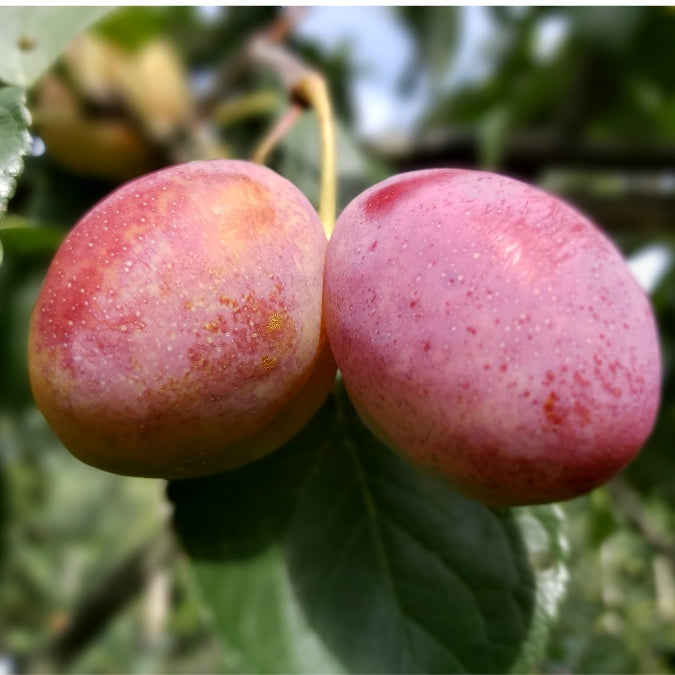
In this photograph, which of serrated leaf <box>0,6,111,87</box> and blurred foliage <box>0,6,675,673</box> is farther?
blurred foliage <box>0,6,675,673</box>

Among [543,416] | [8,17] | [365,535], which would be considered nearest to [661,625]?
[365,535]

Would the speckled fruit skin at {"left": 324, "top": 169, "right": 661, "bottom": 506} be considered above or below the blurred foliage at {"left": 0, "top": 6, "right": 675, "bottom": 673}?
above

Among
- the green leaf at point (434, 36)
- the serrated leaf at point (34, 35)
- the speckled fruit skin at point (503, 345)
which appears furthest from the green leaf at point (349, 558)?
the green leaf at point (434, 36)

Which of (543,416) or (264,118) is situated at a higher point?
(543,416)

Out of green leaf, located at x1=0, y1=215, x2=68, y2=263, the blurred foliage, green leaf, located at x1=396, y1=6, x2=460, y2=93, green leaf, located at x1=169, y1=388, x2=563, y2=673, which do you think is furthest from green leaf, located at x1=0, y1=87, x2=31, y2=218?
green leaf, located at x1=396, y1=6, x2=460, y2=93

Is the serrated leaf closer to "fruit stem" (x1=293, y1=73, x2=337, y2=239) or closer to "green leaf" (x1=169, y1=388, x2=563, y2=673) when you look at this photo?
"fruit stem" (x1=293, y1=73, x2=337, y2=239)

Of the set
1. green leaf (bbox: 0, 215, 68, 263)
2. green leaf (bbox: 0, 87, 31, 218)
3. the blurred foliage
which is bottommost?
the blurred foliage

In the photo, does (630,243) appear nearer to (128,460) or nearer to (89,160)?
(89,160)
